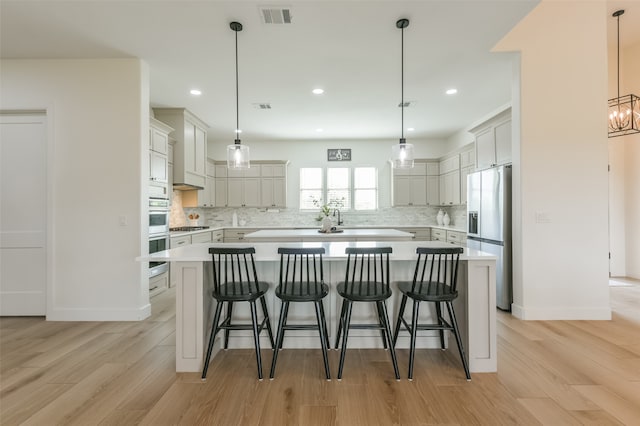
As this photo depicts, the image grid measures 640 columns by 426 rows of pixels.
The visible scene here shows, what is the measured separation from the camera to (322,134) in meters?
6.46

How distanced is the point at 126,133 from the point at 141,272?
1574 millimetres

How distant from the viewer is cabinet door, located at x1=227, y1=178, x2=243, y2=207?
6715 mm

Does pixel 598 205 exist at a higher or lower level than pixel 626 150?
lower

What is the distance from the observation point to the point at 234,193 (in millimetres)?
6742

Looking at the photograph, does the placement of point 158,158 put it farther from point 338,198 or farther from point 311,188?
point 338,198

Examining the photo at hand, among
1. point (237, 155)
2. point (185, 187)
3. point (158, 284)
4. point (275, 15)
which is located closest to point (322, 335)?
point (237, 155)

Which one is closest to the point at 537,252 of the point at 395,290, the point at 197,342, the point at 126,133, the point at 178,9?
the point at 395,290

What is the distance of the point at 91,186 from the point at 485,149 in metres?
5.09

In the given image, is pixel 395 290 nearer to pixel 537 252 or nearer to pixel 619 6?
pixel 537 252

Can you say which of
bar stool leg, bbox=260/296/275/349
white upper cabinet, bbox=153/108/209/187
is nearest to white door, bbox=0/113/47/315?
white upper cabinet, bbox=153/108/209/187

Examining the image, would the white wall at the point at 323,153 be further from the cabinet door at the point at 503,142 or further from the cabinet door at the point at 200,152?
the cabinet door at the point at 503,142

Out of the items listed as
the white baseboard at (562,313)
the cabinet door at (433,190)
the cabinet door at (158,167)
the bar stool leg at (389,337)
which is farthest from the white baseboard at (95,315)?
the cabinet door at (433,190)

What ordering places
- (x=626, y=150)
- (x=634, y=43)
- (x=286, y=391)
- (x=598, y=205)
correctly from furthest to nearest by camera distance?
1. (x=626, y=150)
2. (x=634, y=43)
3. (x=598, y=205)
4. (x=286, y=391)

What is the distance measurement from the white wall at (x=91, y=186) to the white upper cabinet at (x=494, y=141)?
441cm
